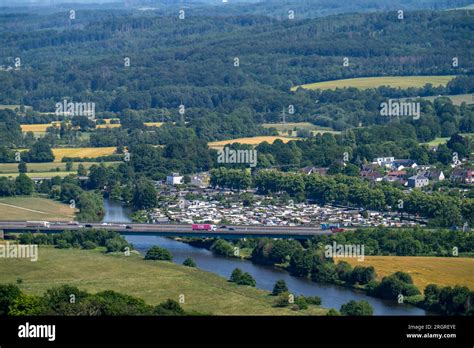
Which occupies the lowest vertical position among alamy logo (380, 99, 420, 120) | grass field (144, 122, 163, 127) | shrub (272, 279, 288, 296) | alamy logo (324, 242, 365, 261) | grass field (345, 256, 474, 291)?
grass field (144, 122, 163, 127)

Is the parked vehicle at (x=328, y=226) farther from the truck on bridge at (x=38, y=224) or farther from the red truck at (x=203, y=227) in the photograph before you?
the truck on bridge at (x=38, y=224)

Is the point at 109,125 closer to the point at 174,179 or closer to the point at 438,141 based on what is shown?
the point at 174,179

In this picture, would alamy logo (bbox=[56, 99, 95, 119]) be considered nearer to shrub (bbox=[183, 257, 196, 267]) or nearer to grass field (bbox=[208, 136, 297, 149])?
grass field (bbox=[208, 136, 297, 149])

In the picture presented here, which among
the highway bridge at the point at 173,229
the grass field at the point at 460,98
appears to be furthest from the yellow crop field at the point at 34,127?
the highway bridge at the point at 173,229

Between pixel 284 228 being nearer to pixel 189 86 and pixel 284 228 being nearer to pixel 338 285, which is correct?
pixel 338 285

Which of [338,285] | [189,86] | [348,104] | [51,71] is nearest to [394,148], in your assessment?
[348,104]

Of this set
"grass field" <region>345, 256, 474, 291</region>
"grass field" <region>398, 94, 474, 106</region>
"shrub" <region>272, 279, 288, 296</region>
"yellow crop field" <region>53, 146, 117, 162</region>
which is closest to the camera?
"shrub" <region>272, 279, 288, 296</region>
